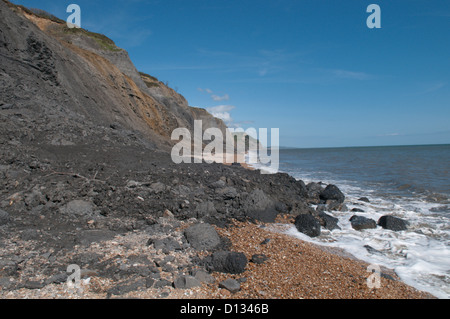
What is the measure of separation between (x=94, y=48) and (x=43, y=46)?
1558 cm

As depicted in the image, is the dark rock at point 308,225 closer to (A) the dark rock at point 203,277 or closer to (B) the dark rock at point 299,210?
(B) the dark rock at point 299,210

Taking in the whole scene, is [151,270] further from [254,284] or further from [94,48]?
[94,48]

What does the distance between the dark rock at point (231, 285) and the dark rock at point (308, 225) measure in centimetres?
382

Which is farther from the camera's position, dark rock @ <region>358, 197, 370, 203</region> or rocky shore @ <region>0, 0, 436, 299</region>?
dark rock @ <region>358, 197, 370, 203</region>

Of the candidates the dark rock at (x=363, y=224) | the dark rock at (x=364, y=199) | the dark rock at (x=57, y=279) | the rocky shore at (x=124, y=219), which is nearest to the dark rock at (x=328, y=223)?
the rocky shore at (x=124, y=219)

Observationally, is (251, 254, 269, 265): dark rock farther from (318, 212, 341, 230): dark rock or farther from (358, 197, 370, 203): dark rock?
(358, 197, 370, 203): dark rock

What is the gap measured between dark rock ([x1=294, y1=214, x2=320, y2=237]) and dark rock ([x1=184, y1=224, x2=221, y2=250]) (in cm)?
297

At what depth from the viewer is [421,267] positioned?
5.64 meters

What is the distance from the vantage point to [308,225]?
294 inches

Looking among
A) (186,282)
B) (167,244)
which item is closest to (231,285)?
(186,282)

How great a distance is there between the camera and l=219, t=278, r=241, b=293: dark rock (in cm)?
399

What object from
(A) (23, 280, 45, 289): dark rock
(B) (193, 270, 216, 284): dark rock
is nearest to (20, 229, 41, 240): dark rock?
(A) (23, 280, 45, 289): dark rock

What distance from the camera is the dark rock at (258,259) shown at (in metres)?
4.94

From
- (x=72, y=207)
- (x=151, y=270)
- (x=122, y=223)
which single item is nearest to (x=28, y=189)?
(x=72, y=207)
